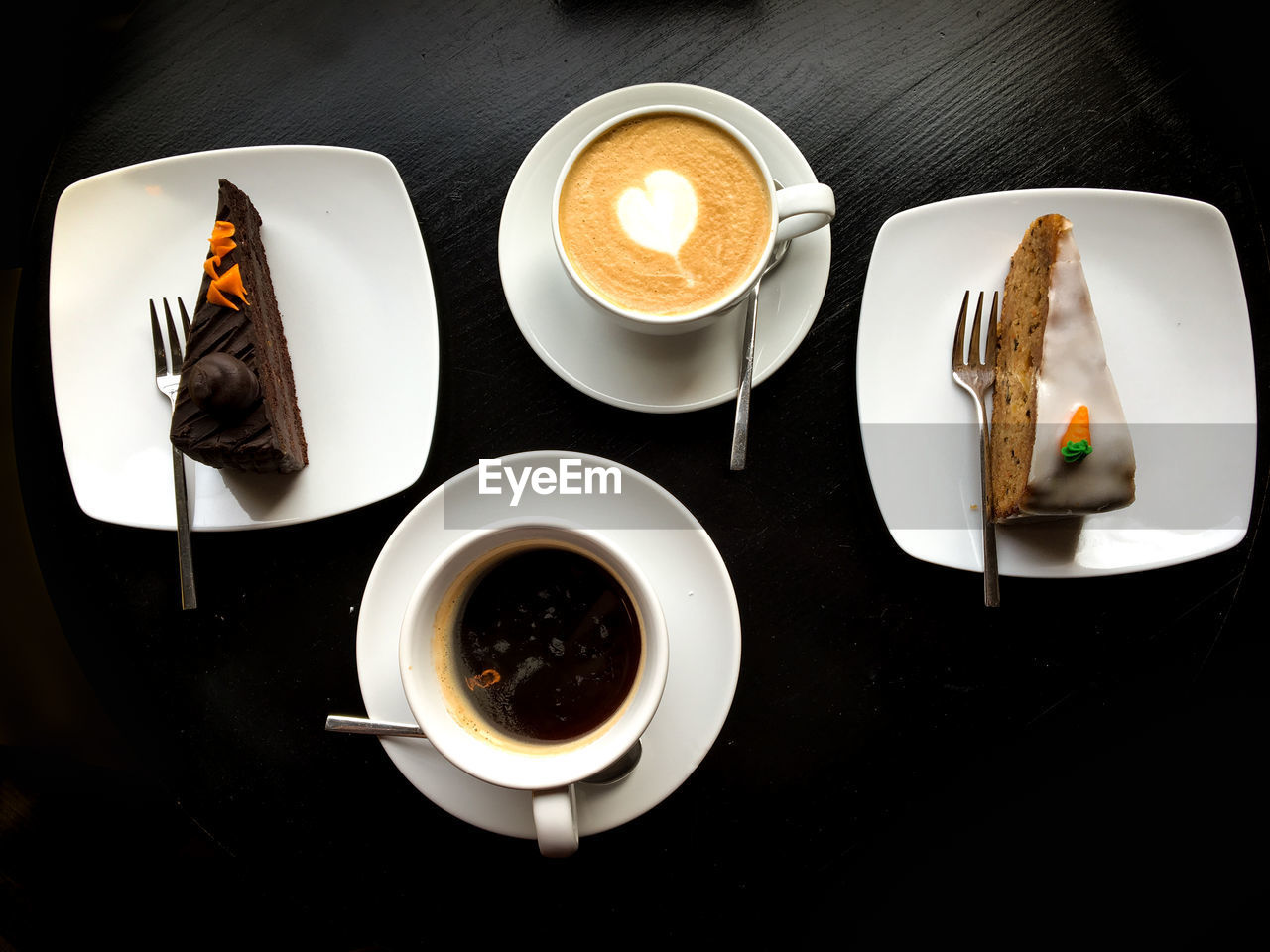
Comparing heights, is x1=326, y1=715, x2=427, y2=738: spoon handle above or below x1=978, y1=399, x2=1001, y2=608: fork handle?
below

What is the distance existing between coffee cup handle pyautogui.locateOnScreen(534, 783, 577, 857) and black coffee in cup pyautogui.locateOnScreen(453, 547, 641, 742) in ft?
0.68

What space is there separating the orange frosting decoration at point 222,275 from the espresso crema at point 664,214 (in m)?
0.57

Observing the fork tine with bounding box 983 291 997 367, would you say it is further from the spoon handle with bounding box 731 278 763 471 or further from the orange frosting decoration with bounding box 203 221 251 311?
the orange frosting decoration with bounding box 203 221 251 311

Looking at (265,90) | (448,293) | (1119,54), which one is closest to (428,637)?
(448,293)

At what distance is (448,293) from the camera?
1436mm

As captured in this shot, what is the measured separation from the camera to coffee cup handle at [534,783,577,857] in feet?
3.24

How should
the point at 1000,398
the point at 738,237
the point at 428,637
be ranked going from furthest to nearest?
the point at 1000,398 → the point at 738,237 → the point at 428,637

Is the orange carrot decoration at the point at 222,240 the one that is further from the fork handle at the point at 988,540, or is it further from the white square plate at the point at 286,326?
the fork handle at the point at 988,540

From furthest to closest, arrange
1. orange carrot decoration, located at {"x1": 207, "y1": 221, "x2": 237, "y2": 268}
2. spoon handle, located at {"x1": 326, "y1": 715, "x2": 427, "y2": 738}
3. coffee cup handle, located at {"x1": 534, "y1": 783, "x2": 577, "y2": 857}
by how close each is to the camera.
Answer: orange carrot decoration, located at {"x1": 207, "y1": 221, "x2": 237, "y2": 268}
spoon handle, located at {"x1": 326, "y1": 715, "x2": 427, "y2": 738}
coffee cup handle, located at {"x1": 534, "y1": 783, "x2": 577, "y2": 857}

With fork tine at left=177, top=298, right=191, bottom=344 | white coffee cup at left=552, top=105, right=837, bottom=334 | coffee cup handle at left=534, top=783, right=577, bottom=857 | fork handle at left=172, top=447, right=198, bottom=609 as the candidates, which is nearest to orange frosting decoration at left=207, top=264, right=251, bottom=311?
fork tine at left=177, top=298, right=191, bottom=344

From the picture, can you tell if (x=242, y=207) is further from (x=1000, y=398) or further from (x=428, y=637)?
(x=1000, y=398)

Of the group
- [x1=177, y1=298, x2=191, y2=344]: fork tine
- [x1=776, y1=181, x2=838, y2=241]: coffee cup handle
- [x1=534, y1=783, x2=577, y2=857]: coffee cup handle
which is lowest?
[x1=534, y1=783, x2=577, y2=857]: coffee cup handle

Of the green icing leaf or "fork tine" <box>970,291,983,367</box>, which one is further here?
"fork tine" <box>970,291,983,367</box>

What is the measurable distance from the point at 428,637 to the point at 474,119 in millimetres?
998
